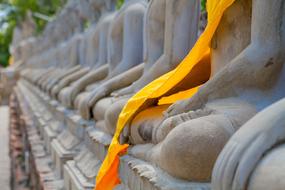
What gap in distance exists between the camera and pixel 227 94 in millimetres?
2590

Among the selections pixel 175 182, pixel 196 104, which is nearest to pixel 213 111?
Result: pixel 196 104

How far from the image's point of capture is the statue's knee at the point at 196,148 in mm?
2184

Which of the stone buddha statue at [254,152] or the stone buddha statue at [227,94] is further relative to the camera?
the stone buddha statue at [227,94]

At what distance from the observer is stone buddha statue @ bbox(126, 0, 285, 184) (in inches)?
86.7

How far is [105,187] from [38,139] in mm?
4131

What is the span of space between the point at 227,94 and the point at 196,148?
480 mm

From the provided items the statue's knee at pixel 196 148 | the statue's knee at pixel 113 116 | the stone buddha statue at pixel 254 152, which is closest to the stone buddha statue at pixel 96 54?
the statue's knee at pixel 113 116

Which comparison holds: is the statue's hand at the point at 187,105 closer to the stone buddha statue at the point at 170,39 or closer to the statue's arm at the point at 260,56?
the statue's arm at the point at 260,56

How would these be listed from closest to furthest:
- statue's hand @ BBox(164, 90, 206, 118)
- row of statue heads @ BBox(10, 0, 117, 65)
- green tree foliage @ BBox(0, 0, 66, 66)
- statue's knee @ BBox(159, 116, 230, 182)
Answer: statue's knee @ BBox(159, 116, 230, 182) → statue's hand @ BBox(164, 90, 206, 118) → row of statue heads @ BBox(10, 0, 117, 65) → green tree foliage @ BBox(0, 0, 66, 66)

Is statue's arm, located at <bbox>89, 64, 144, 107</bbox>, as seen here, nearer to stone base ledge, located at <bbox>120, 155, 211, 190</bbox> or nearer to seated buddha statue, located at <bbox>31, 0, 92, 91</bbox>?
stone base ledge, located at <bbox>120, 155, 211, 190</bbox>

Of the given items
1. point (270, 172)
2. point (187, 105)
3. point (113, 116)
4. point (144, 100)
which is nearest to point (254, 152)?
point (270, 172)

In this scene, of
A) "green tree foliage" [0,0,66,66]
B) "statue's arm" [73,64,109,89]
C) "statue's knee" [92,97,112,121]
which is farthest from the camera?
"green tree foliage" [0,0,66,66]

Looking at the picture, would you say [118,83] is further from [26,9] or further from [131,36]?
[26,9]

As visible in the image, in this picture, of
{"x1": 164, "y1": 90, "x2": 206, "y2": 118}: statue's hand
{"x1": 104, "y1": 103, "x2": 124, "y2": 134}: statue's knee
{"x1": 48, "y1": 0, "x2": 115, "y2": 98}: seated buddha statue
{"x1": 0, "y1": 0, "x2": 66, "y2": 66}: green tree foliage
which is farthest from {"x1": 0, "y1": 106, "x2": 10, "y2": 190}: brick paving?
{"x1": 0, "y1": 0, "x2": 66, "y2": 66}: green tree foliage
